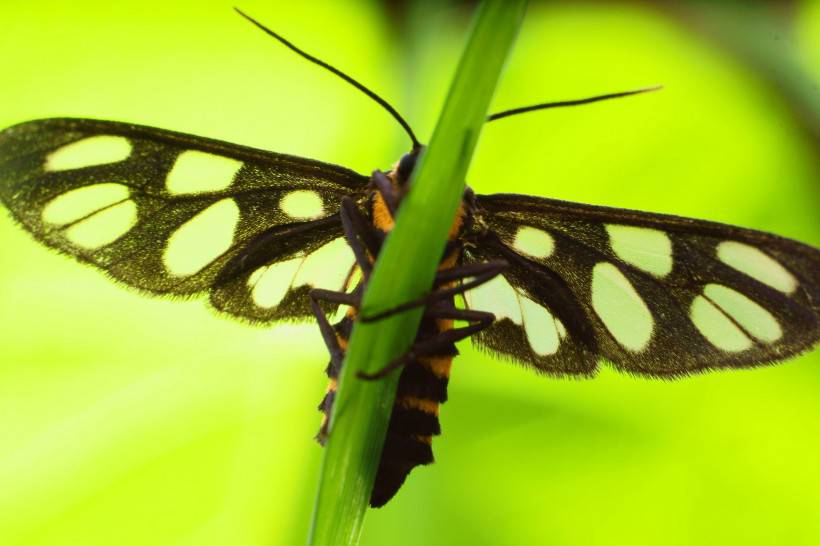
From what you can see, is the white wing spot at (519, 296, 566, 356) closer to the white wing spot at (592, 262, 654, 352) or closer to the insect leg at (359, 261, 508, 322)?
the white wing spot at (592, 262, 654, 352)

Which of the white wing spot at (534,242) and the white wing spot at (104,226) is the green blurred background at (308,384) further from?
the white wing spot at (534,242)

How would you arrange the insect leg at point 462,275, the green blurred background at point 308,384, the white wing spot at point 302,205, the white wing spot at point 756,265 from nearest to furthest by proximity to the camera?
the insect leg at point 462,275 < the white wing spot at point 756,265 < the white wing spot at point 302,205 < the green blurred background at point 308,384

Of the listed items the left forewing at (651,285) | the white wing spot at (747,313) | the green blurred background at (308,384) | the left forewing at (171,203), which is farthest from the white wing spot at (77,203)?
the green blurred background at (308,384)

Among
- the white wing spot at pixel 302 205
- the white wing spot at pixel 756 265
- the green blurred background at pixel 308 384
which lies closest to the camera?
the white wing spot at pixel 756 265


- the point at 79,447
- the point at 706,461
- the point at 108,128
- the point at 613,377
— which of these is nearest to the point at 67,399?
the point at 79,447

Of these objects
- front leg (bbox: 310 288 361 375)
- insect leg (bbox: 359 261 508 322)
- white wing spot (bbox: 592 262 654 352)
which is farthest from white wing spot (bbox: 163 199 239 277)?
white wing spot (bbox: 592 262 654 352)

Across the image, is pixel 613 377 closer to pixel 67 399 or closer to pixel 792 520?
pixel 792 520

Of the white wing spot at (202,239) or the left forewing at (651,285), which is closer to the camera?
the left forewing at (651,285)
